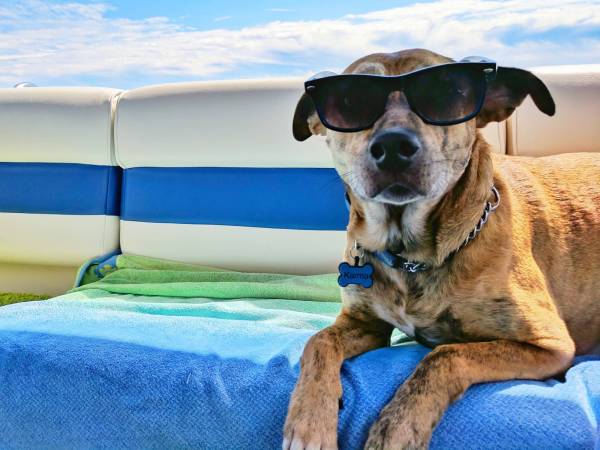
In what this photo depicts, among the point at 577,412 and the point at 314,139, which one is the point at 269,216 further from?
the point at 577,412

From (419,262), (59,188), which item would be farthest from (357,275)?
(59,188)

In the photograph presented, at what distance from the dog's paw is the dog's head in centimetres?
48

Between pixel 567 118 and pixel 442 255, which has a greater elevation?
pixel 567 118

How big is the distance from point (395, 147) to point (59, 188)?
2.16m

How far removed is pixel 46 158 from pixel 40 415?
Answer: 175 cm

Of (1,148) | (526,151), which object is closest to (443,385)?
(526,151)

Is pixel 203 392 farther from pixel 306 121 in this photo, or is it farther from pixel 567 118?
pixel 567 118

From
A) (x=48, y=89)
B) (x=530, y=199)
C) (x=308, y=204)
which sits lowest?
(x=308, y=204)

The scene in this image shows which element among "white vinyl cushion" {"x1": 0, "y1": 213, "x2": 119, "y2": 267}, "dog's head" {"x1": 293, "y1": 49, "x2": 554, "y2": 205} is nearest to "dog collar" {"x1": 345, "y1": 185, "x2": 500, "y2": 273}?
"dog's head" {"x1": 293, "y1": 49, "x2": 554, "y2": 205}

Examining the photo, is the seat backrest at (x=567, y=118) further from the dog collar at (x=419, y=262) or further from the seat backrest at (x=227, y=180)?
the dog collar at (x=419, y=262)

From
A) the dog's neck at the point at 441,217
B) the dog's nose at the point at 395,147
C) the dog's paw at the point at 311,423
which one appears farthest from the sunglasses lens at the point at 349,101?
the dog's paw at the point at 311,423

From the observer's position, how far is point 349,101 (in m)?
1.56

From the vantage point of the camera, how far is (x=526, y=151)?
2.49 meters

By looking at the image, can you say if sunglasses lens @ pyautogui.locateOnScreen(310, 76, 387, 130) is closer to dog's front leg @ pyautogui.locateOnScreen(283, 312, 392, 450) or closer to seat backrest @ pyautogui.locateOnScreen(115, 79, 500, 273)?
dog's front leg @ pyautogui.locateOnScreen(283, 312, 392, 450)
